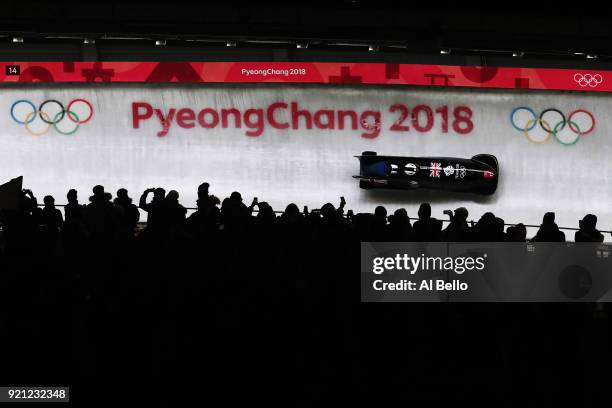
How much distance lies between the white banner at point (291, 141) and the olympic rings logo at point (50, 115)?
0.05ft

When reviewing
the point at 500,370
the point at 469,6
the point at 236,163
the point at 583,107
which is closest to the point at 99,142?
the point at 236,163

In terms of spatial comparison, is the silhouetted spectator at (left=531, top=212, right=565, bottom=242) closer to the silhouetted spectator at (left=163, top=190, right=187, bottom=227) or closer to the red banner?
the silhouetted spectator at (left=163, top=190, right=187, bottom=227)

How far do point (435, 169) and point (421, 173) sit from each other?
0.21m

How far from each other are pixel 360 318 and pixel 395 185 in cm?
647

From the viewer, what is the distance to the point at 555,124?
11.7 metres

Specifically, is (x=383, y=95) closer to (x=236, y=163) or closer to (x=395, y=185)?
(x=395, y=185)

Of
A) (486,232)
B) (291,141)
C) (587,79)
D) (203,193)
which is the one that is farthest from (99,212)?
(587,79)

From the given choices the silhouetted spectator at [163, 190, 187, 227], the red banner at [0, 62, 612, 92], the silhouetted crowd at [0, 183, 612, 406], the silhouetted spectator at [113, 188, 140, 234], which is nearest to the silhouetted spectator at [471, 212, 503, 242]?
the silhouetted crowd at [0, 183, 612, 406]

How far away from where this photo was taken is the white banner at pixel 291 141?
1109cm

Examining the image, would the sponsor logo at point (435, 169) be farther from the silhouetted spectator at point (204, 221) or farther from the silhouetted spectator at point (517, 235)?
the silhouetted spectator at point (517, 235)

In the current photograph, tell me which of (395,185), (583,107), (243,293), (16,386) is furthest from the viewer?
(583,107)

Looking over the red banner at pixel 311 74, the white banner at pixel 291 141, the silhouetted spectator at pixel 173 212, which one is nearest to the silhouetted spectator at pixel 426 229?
the silhouetted spectator at pixel 173 212

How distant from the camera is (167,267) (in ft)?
14.6

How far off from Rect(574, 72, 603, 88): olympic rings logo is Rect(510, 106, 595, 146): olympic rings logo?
43cm
